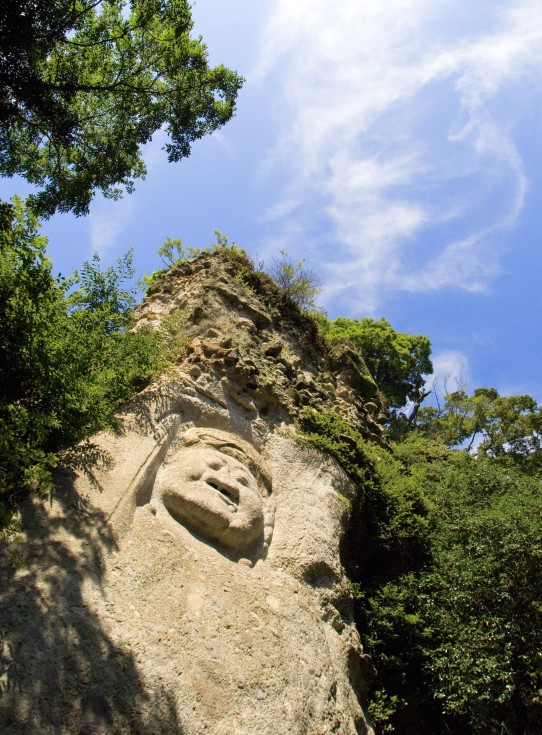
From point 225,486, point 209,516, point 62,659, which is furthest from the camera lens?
point 225,486

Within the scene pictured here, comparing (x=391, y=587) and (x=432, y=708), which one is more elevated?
(x=391, y=587)

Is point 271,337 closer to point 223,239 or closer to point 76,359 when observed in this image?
point 223,239

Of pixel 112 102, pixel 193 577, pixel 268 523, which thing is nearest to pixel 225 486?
pixel 268 523

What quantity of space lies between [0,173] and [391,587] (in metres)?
8.41

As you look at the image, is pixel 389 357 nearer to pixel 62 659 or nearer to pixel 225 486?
pixel 225 486

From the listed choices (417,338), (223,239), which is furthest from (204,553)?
(417,338)

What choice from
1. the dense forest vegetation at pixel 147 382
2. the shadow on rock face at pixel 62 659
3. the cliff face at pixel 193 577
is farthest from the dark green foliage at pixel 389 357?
the shadow on rock face at pixel 62 659

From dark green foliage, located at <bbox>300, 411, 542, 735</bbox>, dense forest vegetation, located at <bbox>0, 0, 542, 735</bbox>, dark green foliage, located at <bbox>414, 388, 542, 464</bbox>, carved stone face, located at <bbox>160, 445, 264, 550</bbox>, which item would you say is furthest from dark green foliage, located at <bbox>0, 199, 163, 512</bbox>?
dark green foliage, located at <bbox>414, 388, 542, 464</bbox>

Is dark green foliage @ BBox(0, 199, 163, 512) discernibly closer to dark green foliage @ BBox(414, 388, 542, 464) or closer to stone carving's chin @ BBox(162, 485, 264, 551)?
stone carving's chin @ BBox(162, 485, 264, 551)

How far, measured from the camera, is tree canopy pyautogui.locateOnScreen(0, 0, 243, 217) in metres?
7.88

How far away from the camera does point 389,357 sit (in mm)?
20719

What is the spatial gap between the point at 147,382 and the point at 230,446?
1.39m

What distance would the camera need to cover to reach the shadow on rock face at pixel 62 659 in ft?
12.7

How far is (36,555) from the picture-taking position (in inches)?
190
